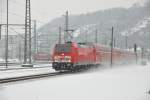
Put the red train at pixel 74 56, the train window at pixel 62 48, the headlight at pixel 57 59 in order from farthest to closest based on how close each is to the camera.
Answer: the train window at pixel 62 48 < the headlight at pixel 57 59 < the red train at pixel 74 56

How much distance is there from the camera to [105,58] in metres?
55.2

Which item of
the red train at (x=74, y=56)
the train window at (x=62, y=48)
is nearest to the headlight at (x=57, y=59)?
the red train at (x=74, y=56)

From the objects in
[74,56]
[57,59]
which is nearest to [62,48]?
[57,59]

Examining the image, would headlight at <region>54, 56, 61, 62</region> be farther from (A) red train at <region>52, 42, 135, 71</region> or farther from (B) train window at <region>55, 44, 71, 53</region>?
(B) train window at <region>55, 44, 71, 53</region>

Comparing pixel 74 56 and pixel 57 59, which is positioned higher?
pixel 74 56

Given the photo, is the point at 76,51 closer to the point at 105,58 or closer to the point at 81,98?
the point at 105,58

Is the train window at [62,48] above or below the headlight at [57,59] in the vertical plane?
above

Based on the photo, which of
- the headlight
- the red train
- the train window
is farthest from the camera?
the train window

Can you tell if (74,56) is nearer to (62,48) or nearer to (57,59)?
(57,59)

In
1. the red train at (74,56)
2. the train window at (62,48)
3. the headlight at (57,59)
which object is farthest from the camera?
the train window at (62,48)

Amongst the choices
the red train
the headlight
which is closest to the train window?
the red train

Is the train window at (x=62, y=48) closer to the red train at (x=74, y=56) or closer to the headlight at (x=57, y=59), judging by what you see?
the red train at (x=74, y=56)

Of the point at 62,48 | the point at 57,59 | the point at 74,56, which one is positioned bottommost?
the point at 57,59

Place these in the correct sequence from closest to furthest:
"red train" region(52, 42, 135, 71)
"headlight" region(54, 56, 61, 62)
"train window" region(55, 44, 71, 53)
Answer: "red train" region(52, 42, 135, 71)
"headlight" region(54, 56, 61, 62)
"train window" region(55, 44, 71, 53)
